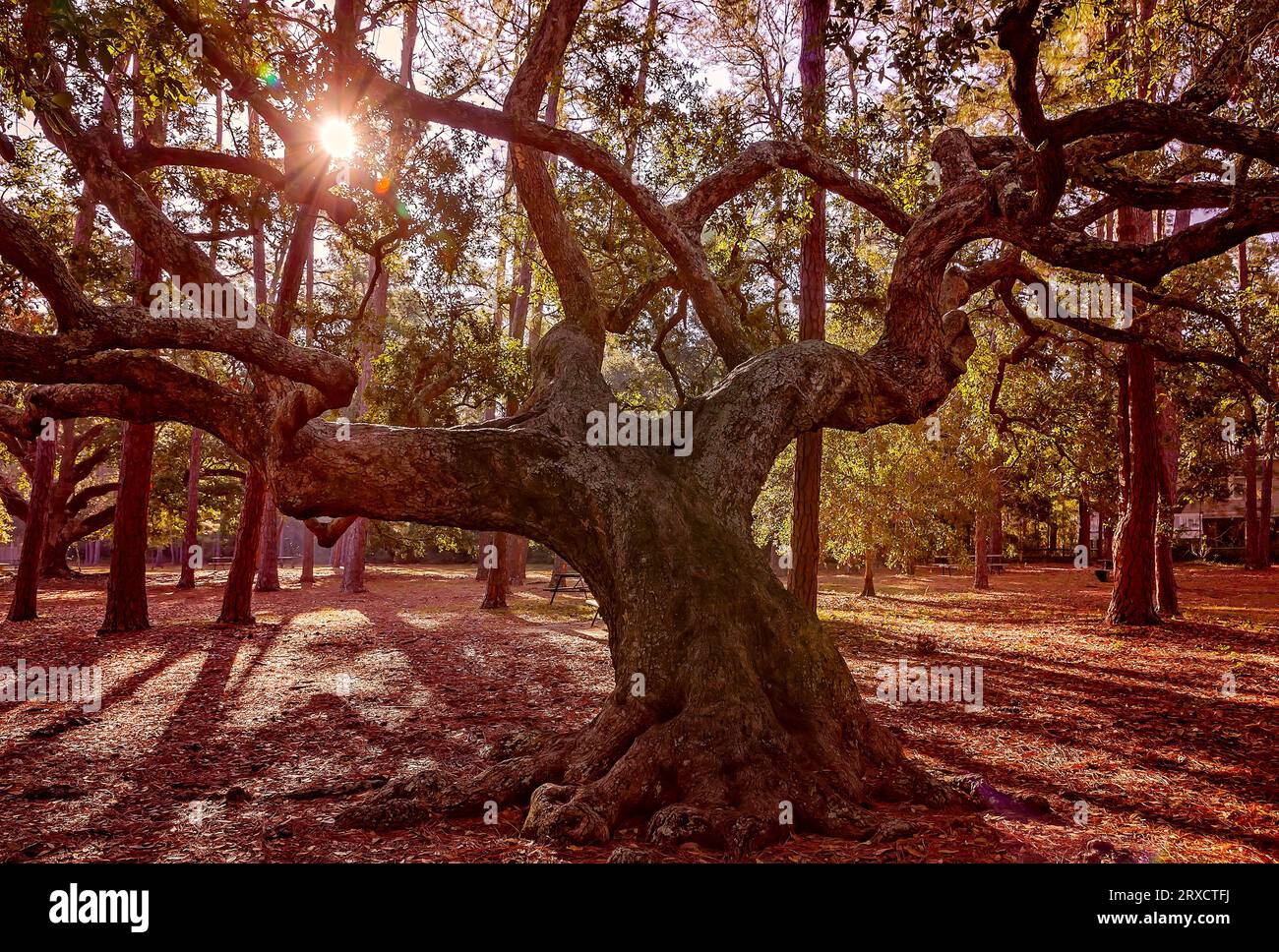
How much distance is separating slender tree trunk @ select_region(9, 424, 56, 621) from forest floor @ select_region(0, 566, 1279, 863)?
0.77 m

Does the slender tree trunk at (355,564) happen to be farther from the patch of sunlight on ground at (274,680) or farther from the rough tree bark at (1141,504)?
the rough tree bark at (1141,504)

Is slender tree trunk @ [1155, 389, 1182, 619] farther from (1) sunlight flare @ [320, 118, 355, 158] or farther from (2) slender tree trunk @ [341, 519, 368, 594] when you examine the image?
(2) slender tree trunk @ [341, 519, 368, 594]

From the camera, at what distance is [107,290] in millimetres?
12828

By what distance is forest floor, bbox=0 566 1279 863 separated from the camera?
4.21 metres

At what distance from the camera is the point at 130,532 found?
12.4 meters

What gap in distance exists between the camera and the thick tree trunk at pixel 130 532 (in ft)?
40.5

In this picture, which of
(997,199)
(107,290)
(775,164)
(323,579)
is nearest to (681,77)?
(775,164)

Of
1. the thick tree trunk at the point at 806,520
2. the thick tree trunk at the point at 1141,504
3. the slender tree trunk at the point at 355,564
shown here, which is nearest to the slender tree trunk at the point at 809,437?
the thick tree trunk at the point at 806,520

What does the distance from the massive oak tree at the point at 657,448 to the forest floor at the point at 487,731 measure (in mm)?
438

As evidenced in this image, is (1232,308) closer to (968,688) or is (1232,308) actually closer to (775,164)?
(968,688)

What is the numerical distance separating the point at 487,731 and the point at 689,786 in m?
3.09

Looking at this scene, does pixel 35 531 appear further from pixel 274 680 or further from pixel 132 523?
pixel 274 680

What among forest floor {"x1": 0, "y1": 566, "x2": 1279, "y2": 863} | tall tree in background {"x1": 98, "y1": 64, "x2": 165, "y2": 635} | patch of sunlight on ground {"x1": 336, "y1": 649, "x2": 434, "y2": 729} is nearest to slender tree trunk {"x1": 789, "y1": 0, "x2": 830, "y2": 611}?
forest floor {"x1": 0, "y1": 566, "x2": 1279, "y2": 863}

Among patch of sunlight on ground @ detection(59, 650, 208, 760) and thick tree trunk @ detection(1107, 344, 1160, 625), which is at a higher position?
thick tree trunk @ detection(1107, 344, 1160, 625)
